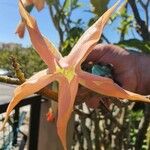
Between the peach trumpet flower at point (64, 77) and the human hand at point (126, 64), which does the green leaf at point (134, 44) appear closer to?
the human hand at point (126, 64)

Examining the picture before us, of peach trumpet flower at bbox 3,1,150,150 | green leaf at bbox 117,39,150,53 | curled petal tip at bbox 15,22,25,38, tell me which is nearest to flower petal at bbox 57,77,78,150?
peach trumpet flower at bbox 3,1,150,150

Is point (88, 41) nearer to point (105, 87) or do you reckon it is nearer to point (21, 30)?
point (105, 87)

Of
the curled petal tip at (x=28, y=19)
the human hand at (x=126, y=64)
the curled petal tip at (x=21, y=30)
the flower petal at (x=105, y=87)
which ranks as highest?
the curled petal tip at (x=28, y=19)

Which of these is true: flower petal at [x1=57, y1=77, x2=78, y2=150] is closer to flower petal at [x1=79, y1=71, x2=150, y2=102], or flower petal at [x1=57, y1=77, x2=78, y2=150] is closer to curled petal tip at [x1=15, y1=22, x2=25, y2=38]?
flower petal at [x1=79, y1=71, x2=150, y2=102]

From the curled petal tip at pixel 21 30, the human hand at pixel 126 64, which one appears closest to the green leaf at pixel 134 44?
the human hand at pixel 126 64

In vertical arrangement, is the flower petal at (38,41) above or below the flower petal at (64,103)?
above

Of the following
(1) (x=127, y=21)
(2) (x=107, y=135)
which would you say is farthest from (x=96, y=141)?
(1) (x=127, y=21)
